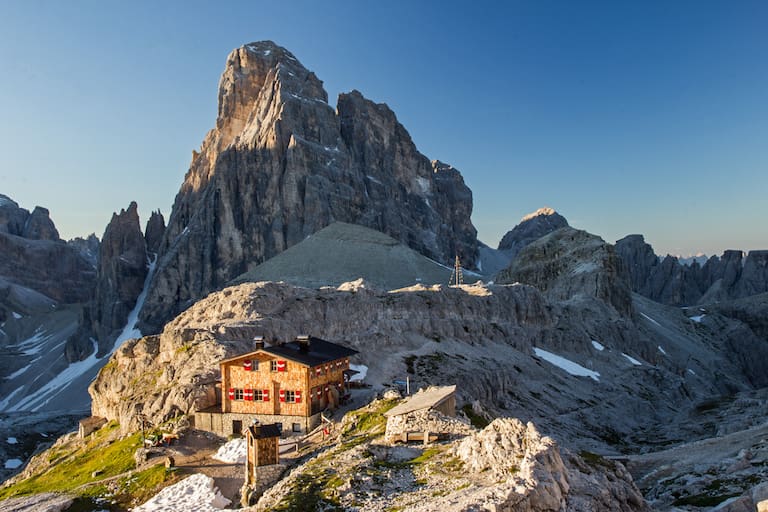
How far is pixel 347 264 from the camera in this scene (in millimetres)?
159500

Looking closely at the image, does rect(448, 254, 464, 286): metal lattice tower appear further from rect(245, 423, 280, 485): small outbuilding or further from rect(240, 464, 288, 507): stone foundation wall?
rect(240, 464, 288, 507): stone foundation wall

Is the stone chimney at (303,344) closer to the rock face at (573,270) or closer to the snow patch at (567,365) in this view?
the snow patch at (567,365)

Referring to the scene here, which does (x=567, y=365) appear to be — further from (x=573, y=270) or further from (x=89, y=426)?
(x=89, y=426)

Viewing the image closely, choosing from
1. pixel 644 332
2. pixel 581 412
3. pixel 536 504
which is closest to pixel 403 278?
pixel 644 332

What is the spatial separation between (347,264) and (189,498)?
131816 mm

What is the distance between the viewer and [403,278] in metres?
163

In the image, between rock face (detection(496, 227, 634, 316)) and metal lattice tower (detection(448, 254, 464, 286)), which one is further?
rock face (detection(496, 227, 634, 316))

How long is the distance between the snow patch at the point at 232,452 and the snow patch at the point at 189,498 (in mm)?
3060

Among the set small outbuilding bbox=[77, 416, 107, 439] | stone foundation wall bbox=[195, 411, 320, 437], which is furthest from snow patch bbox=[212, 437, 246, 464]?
small outbuilding bbox=[77, 416, 107, 439]

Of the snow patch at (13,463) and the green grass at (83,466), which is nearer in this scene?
the green grass at (83,466)

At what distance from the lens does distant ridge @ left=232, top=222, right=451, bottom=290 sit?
6073 inches

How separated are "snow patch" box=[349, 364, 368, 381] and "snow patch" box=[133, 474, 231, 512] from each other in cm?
2530

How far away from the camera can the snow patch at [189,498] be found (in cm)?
2698

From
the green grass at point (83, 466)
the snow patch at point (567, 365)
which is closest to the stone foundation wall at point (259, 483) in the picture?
the green grass at point (83, 466)
